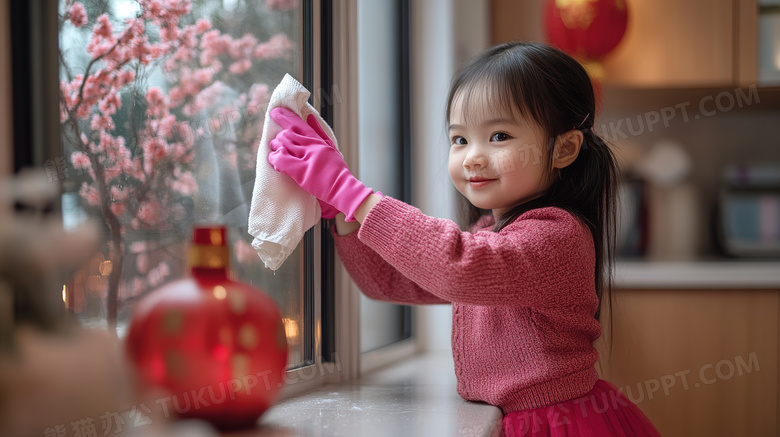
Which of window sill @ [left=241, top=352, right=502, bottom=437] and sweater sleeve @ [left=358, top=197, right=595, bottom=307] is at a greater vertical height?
sweater sleeve @ [left=358, top=197, right=595, bottom=307]

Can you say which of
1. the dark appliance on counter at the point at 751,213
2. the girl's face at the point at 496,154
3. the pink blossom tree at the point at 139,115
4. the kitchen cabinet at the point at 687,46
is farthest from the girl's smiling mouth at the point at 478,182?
the dark appliance on counter at the point at 751,213

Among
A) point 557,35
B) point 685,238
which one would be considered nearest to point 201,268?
point 557,35

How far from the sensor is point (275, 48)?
103cm

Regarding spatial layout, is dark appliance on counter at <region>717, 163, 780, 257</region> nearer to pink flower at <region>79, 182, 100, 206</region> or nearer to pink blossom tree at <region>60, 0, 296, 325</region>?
pink blossom tree at <region>60, 0, 296, 325</region>

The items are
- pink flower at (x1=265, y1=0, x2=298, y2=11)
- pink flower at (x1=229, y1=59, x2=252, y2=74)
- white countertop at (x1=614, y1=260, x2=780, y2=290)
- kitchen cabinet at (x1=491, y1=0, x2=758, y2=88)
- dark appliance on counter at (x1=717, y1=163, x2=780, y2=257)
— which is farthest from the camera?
dark appliance on counter at (x1=717, y1=163, x2=780, y2=257)

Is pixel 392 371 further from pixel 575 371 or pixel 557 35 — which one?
pixel 557 35

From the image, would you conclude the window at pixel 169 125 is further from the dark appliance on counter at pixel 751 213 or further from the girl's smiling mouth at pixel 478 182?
the dark appliance on counter at pixel 751 213

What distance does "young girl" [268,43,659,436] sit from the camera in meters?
0.85

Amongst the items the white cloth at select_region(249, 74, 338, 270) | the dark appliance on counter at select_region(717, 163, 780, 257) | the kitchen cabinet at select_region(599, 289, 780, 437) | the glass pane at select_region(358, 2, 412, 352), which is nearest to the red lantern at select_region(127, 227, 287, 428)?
the white cloth at select_region(249, 74, 338, 270)

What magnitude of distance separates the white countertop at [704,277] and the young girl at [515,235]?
0.74m

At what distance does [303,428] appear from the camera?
79cm

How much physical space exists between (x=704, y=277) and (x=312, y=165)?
1257mm

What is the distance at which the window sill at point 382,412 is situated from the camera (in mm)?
804

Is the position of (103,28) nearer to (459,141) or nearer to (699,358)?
(459,141)
